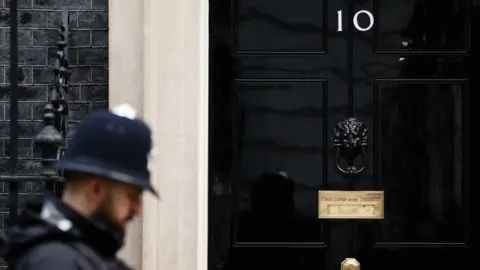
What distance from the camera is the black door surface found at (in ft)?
18.2

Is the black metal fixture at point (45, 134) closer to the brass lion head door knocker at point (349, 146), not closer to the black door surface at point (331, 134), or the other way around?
the black door surface at point (331, 134)

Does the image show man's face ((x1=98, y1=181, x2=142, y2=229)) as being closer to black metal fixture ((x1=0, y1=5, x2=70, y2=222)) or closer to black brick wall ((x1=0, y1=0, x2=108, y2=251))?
black metal fixture ((x1=0, y1=5, x2=70, y2=222))

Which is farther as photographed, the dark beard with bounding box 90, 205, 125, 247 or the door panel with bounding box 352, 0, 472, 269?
the door panel with bounding box 352, 0, 472, 269

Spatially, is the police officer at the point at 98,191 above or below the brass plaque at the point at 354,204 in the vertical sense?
above

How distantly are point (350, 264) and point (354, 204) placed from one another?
321 mm

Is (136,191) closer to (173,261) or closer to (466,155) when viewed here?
(173,261)

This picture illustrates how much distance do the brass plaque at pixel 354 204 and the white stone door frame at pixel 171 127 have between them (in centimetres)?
74

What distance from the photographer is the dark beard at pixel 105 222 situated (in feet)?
8.50

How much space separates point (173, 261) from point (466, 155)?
1.67m

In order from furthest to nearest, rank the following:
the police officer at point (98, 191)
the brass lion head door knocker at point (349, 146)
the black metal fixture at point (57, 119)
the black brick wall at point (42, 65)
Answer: the brass lion head door knocker at point (349, 146) → the black brick wall at point (42, 65) → the black metal fixture at point (57, 119) → the police officer at point (98, 191)

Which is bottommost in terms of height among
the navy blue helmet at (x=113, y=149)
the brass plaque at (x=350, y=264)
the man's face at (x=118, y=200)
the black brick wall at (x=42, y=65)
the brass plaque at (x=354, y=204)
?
the brass plaque at (x=350, y=264)

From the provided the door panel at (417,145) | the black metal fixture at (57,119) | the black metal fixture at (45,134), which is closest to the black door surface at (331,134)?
the door panel at (417,145)

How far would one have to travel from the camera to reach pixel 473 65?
557cm

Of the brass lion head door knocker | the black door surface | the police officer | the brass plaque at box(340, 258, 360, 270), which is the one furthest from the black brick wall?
the police officer
